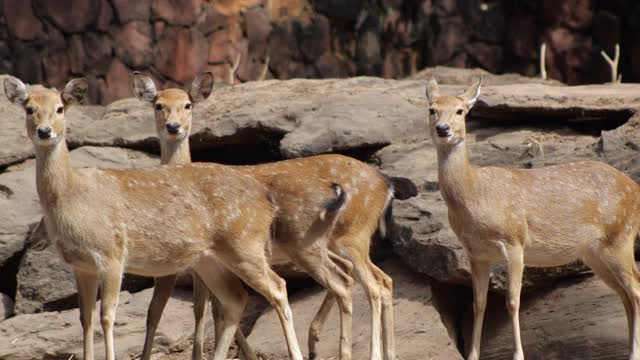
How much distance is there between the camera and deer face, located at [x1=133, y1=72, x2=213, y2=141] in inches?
401

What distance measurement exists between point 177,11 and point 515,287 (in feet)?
24.8

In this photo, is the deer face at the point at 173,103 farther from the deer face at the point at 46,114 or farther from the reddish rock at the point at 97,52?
the reddish rock at the point at 97,52

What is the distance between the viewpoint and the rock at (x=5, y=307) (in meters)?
11.1

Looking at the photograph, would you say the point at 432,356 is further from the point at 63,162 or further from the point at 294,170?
the point at 63,162

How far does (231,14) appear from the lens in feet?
51.8

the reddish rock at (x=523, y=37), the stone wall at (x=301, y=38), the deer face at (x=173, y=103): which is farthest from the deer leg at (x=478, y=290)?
the reddish rock at (x=523, y=37)

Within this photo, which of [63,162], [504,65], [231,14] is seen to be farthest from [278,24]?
[63,162]

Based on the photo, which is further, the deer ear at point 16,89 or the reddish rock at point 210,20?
the reddish rock at point 210,20

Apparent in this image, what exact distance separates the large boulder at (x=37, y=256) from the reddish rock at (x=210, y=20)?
12.2 feet

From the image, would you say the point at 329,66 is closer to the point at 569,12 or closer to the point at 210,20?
the point at 210,20

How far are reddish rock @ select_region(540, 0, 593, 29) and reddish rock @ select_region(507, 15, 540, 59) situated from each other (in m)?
0.26

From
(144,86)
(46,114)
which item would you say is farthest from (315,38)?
(46,114)

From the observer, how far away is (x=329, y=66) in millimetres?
16719

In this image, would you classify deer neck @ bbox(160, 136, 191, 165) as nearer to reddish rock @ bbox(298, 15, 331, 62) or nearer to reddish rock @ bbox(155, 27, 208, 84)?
reddish rock @ bbox(155, 27, 208, 84)
